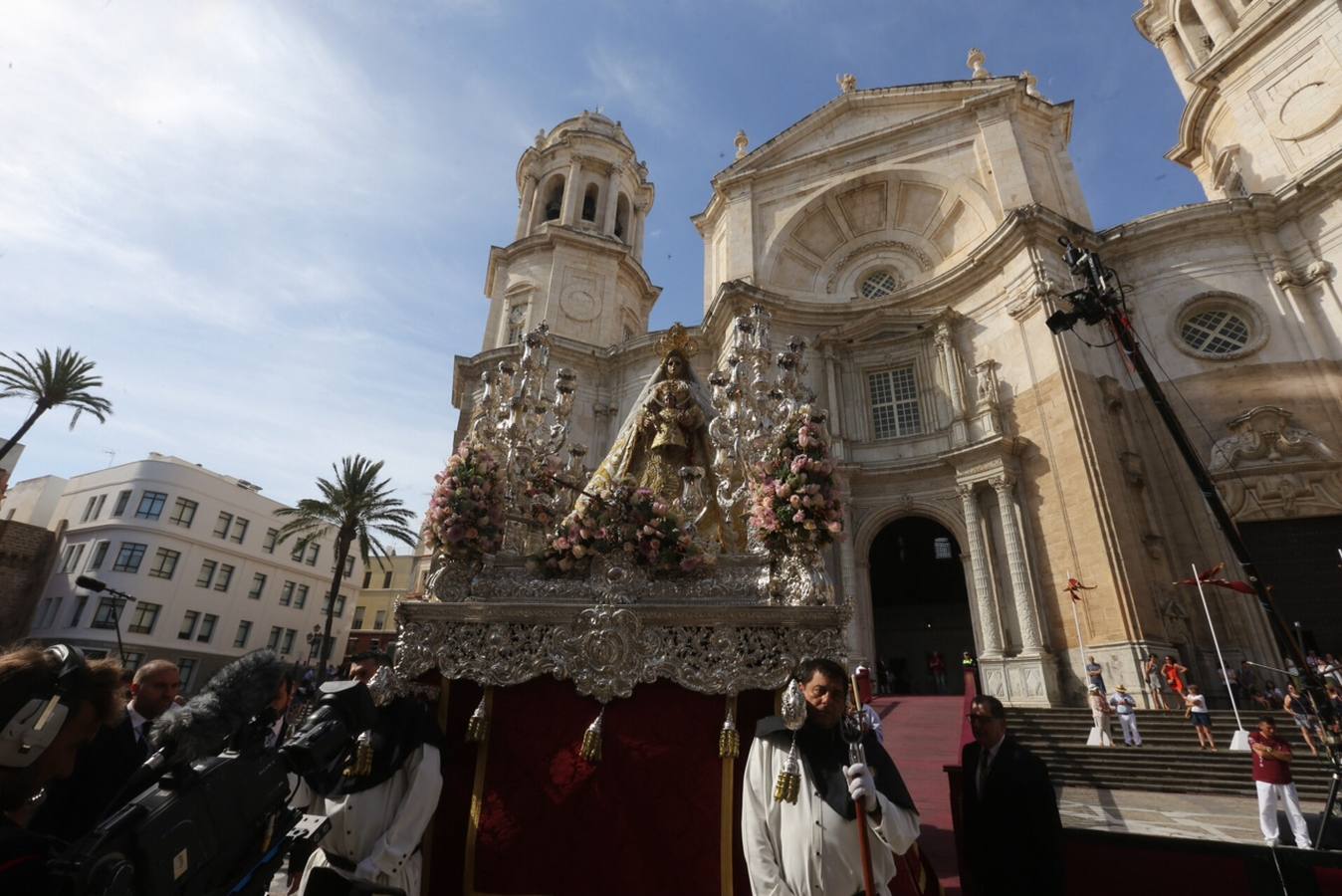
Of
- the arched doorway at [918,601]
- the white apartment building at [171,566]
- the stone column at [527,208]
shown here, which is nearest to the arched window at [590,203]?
the stone column at [527,208]

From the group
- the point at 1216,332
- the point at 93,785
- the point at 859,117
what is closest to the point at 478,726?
the point at 93,785

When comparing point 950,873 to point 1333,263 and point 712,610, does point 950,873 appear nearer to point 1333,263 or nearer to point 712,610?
point 712,610

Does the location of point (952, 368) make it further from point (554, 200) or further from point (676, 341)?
point (554, 200)

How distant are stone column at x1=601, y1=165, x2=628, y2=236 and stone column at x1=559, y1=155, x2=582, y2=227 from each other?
4.76 feet

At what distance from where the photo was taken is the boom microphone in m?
2.78

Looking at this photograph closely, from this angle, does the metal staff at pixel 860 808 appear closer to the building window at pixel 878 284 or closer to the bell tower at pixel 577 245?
the building window at pixel 878 284

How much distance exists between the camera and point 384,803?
3.74 metres

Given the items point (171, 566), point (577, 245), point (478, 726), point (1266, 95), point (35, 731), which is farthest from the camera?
point (171, 566)

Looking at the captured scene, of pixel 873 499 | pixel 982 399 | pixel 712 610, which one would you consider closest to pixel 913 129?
pixel 982 399

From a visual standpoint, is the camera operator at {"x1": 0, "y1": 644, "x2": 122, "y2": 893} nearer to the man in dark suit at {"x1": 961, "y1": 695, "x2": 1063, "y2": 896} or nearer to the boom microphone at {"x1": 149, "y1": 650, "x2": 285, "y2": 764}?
the boom microphone at {"x1": 149, "y1": 650, "x2": 285, "y2": 764}

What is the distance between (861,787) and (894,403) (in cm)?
1975

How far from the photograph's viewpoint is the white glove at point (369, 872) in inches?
135

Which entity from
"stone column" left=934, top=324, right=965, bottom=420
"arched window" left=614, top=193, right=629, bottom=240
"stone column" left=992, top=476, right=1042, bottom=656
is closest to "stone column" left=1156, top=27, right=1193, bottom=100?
"stone column" left=934, top=324, right=965, bottom=420

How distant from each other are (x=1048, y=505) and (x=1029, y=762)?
596 inches
